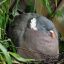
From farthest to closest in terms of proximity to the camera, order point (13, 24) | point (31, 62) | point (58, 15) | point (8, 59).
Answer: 1. point (58, 15)
2. point (13, 24)
3. point (31, 62)
4. point (8, 59)

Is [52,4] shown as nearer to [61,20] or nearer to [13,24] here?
[61,20]

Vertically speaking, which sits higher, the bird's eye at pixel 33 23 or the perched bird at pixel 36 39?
the bird's eye at pixel 33 23

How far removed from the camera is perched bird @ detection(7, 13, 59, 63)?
3.55 feet

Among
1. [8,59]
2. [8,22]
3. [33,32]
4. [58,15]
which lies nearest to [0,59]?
[8,59]

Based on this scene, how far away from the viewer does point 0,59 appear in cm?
95

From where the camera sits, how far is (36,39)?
1093 millimetres

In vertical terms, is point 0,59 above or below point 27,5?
below

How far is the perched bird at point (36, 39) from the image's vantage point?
1.08 meters

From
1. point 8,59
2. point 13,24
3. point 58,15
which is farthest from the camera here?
point 58,15

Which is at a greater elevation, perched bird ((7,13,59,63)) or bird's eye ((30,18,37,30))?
bird's eye ((30,18,37,30))

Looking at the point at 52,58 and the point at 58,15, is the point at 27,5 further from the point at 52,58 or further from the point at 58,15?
the point at 52,58

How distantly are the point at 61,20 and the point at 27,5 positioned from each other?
20 cm

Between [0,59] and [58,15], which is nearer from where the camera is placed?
[0,59]

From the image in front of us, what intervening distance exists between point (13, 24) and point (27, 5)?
24 centimetres
